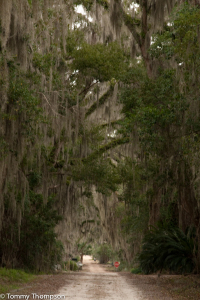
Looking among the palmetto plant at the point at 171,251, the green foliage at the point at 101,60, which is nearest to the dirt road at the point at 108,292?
the palmetto plant at the point at 171,251

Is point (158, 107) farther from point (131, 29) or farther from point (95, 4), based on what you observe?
point (95, 4)

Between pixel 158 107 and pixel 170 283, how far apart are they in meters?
4.52

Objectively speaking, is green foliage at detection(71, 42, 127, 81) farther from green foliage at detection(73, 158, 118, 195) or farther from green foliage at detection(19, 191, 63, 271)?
green foliage at detection(19, 191, 63, 271)

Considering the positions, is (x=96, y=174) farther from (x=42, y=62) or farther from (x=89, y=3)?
(x=89, y=3)

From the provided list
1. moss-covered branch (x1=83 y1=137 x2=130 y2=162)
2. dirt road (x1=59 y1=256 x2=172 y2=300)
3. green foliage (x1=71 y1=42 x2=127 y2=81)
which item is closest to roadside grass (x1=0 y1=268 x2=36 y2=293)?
Result: dirt road (x1=59 y1=256 x2=172 y2=300)

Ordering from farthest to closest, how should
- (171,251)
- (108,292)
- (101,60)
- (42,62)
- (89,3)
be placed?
(89,3)
(101,60)
(171,251)
(42,62)
(108,292)

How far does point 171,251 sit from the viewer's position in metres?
11.4

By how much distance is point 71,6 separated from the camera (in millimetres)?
11828

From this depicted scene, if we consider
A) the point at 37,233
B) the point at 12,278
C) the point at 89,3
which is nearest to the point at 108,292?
the point at 12,278

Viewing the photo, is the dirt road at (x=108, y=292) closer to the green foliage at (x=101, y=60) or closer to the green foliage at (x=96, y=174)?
the green foliage at (x=96, y=174)

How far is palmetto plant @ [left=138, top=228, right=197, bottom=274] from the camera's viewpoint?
1091 cm

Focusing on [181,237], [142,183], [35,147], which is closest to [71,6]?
[35,147]

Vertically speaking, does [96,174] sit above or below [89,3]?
below

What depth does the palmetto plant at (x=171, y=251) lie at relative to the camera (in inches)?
430
